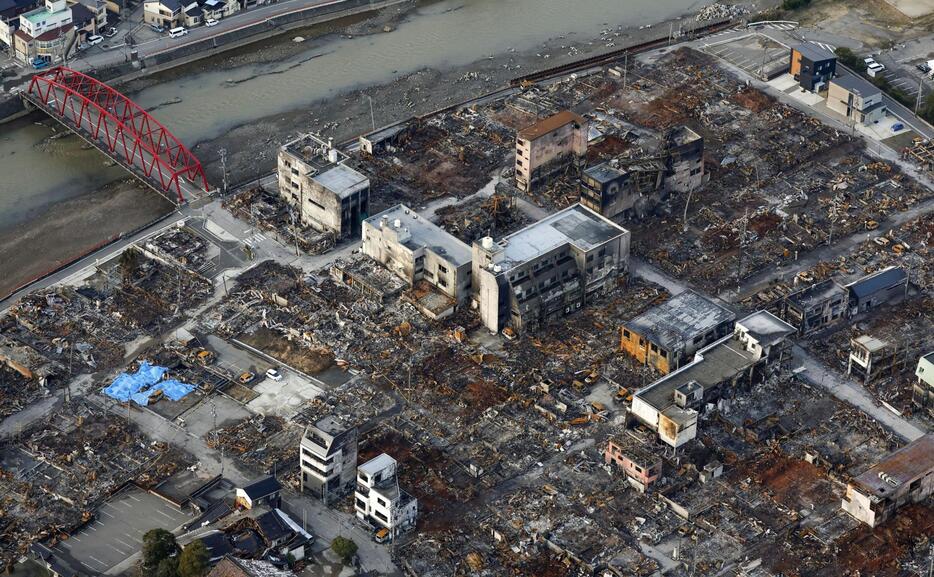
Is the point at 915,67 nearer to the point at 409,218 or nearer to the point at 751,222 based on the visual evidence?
the point at 751,222

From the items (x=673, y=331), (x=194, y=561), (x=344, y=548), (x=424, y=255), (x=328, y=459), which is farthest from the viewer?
(x=424, y=255)

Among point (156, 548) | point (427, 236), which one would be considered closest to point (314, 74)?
point (427, 236)

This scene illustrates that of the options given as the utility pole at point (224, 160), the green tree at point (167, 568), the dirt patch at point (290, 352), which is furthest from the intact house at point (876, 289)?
the green tree at point (167, 568)

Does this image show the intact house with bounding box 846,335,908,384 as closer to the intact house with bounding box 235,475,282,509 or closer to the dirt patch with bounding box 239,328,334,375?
the dirt patch with bounding box 239,328,334,375

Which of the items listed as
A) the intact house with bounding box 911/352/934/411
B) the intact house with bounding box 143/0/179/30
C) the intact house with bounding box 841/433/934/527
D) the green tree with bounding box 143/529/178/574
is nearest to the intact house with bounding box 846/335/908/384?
the intact house with bounding box 911/352/934/411

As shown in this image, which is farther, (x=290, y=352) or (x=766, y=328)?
(x=290, y=352)

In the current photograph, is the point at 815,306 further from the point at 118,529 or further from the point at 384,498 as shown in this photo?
the point at 118,529

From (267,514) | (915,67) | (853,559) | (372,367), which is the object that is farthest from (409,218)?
(915,67)
